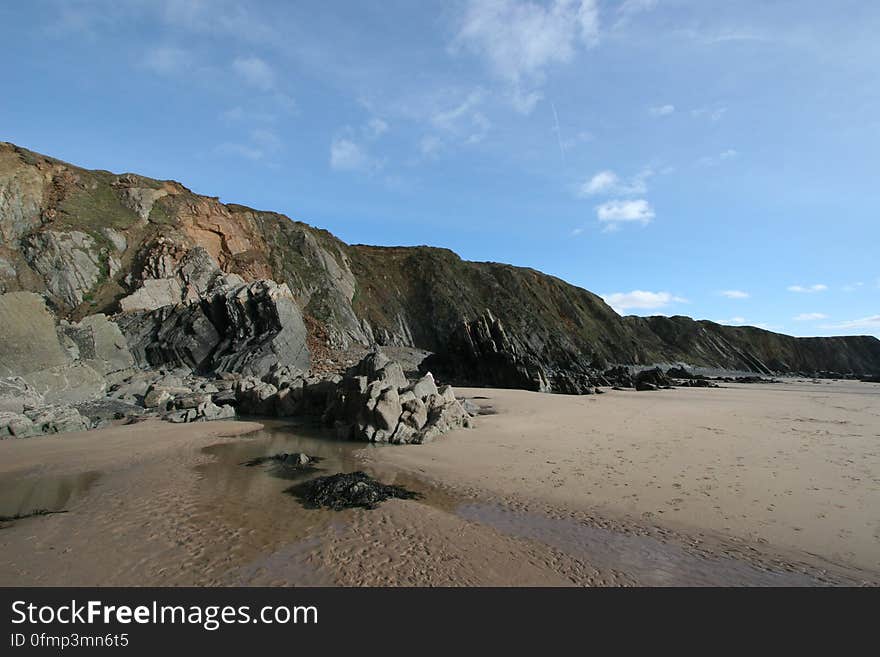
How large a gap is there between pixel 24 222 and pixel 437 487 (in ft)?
122

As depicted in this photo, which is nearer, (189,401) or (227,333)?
(189,401)

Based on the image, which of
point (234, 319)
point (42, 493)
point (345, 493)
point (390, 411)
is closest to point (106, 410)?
point (42, 493)

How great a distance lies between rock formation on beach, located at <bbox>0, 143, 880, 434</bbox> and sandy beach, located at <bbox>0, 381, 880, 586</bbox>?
3394 millimetres

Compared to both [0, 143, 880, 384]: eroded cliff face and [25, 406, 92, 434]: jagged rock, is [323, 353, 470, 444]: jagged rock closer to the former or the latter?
[25, 406, 92, 434]: jagged rock

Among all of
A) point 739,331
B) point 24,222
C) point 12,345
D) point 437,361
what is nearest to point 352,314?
point 437,361

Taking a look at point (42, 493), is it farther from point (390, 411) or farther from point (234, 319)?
point (234, 319)

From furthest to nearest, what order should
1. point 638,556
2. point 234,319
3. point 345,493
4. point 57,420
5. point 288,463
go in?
point 234,319, point 57,420, point 288,463, point 345,493, point 638,556

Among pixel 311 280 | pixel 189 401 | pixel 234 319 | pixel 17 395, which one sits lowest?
pixel 189 401

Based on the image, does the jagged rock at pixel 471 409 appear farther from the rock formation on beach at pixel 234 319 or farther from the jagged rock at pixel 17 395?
the jagged rock at pixel 17 395

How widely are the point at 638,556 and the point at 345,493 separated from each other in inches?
175

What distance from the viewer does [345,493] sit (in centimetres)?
714

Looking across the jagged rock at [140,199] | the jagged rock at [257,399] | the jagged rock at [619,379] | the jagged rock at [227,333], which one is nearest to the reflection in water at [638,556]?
the jagged rock at [257,399]
